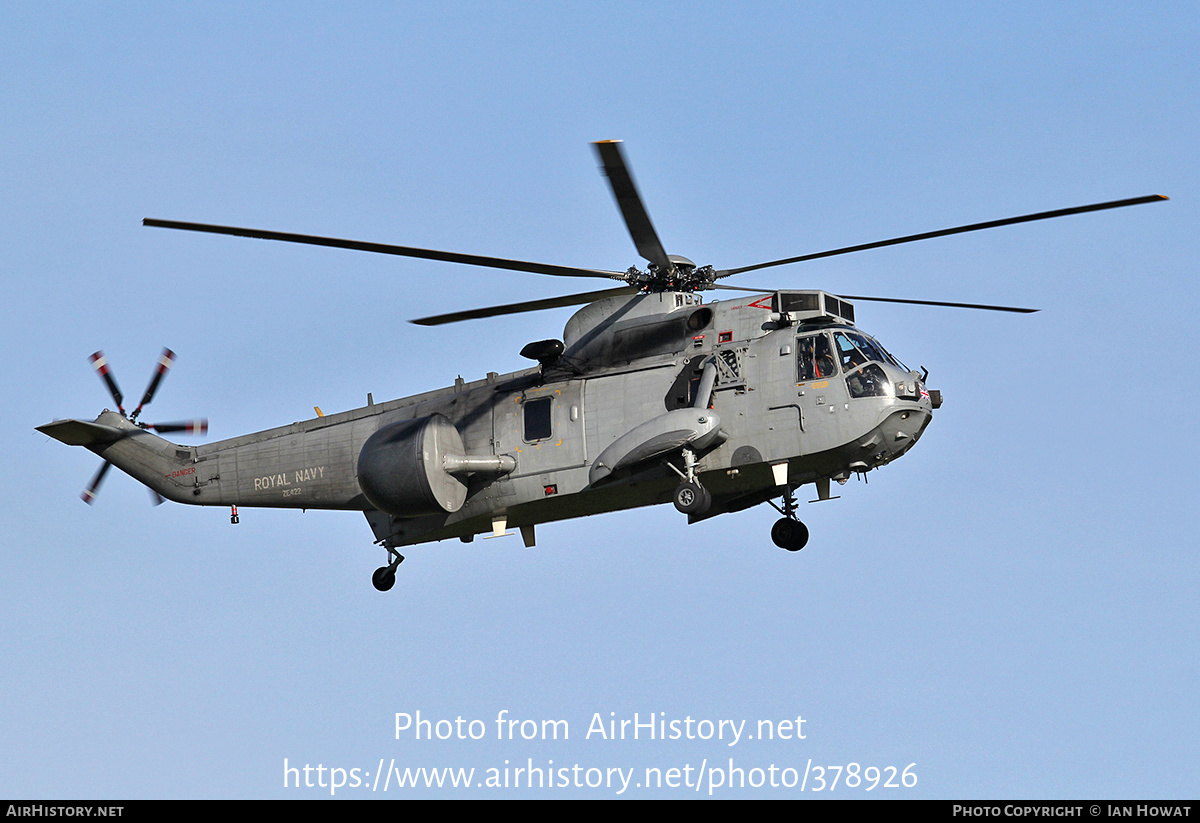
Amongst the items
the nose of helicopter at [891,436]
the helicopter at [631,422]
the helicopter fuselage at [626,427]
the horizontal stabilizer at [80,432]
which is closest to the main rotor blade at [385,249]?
the helicopter at [631,422]

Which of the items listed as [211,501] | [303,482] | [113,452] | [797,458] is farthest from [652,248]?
[113,452]

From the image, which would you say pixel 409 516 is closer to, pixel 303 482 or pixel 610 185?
pixel 303 482

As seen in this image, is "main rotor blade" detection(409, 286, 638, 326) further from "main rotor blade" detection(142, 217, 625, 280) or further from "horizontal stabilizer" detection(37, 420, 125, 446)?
"horizontal stabilizer" detection(37, 420, 125, 446)

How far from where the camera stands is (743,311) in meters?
27.6

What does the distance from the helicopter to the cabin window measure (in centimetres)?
3

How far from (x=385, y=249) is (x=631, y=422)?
595 cm

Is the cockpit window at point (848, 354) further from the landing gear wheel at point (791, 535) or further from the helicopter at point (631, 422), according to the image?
the landing gear wheel at point (791, 535)

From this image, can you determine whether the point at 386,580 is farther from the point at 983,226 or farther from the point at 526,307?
the point at 983,226

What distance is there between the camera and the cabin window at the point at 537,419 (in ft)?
92.1

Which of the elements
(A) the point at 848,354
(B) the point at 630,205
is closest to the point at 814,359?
(A) the point at 848,354

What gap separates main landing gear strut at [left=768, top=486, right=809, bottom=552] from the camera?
2811 centimetres

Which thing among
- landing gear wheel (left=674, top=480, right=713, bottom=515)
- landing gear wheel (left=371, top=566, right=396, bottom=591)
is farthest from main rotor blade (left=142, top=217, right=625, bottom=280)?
landing gear wheel (left=371, top=566, right=396, bottom=591)

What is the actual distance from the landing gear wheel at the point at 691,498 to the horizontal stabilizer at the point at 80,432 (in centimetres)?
1329

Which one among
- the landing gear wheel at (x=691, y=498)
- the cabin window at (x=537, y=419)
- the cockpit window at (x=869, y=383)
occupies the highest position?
the cabin window at (x=537, y=419)
